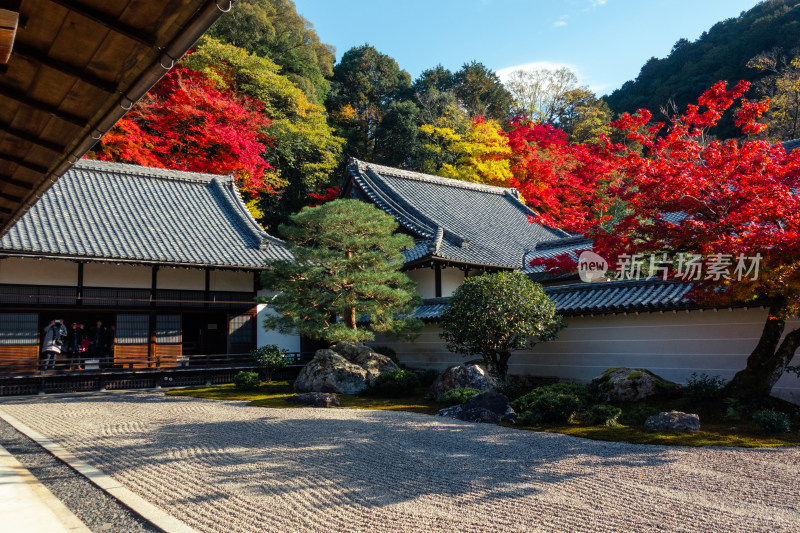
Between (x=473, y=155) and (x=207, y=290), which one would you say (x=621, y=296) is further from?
(x=473, y=155)

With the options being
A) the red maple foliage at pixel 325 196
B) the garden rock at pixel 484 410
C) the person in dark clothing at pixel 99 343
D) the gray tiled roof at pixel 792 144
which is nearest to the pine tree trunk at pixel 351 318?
the garden rock at pixel 484 410

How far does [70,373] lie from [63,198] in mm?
7059

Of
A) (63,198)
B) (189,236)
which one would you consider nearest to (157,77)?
(189,236)

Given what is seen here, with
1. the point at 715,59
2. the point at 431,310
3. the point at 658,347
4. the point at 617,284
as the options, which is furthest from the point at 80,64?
the point at 715,59

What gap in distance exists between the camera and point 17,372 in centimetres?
1609

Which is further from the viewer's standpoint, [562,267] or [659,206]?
[562,267]

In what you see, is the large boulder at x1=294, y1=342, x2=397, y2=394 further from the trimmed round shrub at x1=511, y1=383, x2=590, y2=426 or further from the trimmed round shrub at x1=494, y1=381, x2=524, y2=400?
the trimmed round shrub at x1=511, y1=383, x2=590, y2=426

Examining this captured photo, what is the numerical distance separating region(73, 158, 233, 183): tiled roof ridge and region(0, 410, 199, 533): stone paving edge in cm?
1570

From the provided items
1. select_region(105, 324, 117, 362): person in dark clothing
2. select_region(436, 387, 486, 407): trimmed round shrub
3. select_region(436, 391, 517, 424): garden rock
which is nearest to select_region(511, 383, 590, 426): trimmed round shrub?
select_region(436, 391, 517, 424): garden rock

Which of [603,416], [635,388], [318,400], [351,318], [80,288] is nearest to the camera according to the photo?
[603,416]

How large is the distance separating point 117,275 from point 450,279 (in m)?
11.5

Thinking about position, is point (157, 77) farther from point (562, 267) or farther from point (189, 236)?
point (189, 236)

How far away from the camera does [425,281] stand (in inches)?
818

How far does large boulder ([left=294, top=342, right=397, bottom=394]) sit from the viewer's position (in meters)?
15.0
